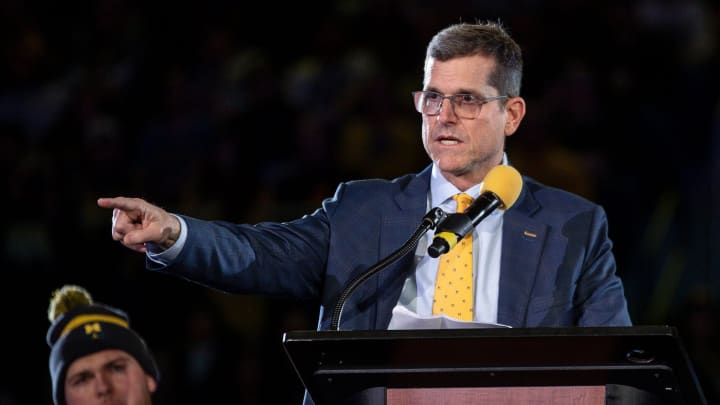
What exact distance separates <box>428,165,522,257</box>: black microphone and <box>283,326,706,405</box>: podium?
348 millimetres

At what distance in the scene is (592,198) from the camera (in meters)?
5.22

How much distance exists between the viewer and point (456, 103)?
8.52ft

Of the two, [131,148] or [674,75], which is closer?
[674,75]

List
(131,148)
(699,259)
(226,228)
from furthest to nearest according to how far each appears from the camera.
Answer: (131,148)
(699,259)
(226,228)

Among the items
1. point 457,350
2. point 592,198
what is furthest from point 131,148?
point 457,350

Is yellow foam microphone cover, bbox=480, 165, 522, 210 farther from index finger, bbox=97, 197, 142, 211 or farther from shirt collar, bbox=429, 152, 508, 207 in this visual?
index finger, bbox=97, 197, 142, 211

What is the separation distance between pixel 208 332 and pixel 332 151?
1.08 meters

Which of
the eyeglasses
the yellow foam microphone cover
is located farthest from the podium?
the eyeglasses

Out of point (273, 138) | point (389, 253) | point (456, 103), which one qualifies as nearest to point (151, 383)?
point (389, 253)

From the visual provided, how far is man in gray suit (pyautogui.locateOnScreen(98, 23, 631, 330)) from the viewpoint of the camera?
2.46 meters

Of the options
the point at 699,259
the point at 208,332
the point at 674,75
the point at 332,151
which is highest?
the point at 674,75

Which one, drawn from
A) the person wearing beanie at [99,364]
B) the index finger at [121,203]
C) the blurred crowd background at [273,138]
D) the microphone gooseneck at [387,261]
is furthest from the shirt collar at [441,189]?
the blurred crowd background at [273,138]

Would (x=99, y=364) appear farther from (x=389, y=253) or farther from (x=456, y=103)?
(x=456, y=103)

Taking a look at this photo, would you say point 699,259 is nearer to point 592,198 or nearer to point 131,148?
point 592,198
